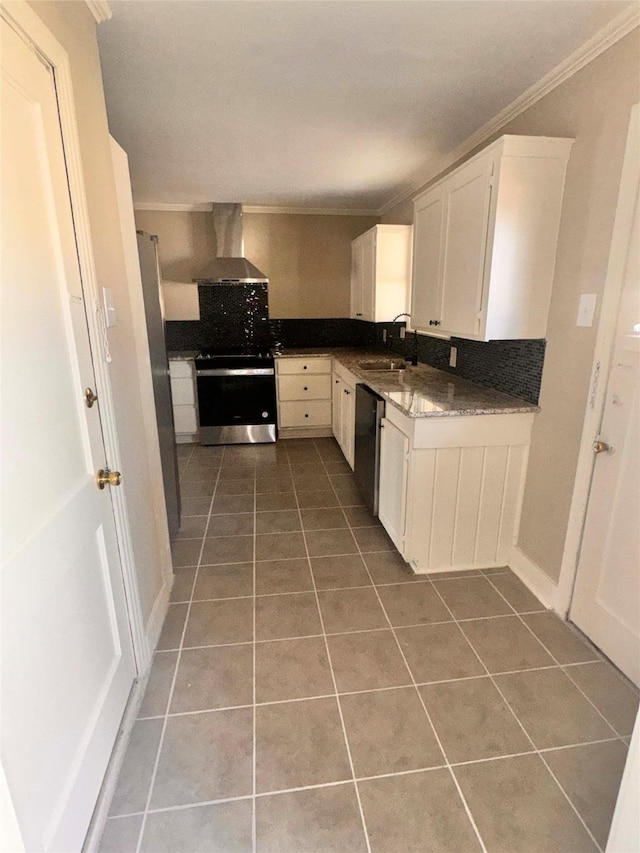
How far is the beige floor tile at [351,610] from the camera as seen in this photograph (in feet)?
6.31

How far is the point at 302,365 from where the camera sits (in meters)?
4.27

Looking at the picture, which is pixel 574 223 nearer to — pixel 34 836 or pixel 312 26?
pixel 312 26

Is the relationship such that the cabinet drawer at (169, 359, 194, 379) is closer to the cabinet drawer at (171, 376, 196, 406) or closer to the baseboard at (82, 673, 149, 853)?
the cabinet drawer at (171, 376, 196, 406)

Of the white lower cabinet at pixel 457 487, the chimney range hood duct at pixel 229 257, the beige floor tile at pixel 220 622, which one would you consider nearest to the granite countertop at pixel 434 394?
the white lower cabinet at pixel 457 487

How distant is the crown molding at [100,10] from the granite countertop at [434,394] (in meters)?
1.84

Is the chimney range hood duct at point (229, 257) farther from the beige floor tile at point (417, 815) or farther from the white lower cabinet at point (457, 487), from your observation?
the beige floor tile at point (417, 815)

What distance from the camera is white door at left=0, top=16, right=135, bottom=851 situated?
2.84 ft

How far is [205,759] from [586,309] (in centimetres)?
213

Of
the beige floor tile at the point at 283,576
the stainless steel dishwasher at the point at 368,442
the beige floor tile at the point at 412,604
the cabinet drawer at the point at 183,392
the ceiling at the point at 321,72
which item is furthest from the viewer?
the cabinet drawer at the point at 183,392

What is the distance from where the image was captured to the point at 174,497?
8.51 ft

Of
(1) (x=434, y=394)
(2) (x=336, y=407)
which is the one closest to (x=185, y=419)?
(2) (x=336, y=407)

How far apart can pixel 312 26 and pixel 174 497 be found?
2286mm

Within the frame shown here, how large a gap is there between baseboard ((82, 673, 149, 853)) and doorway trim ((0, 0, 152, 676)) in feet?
0.28

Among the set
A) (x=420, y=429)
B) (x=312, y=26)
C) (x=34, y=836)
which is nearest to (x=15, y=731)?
(x=34, y=836)
